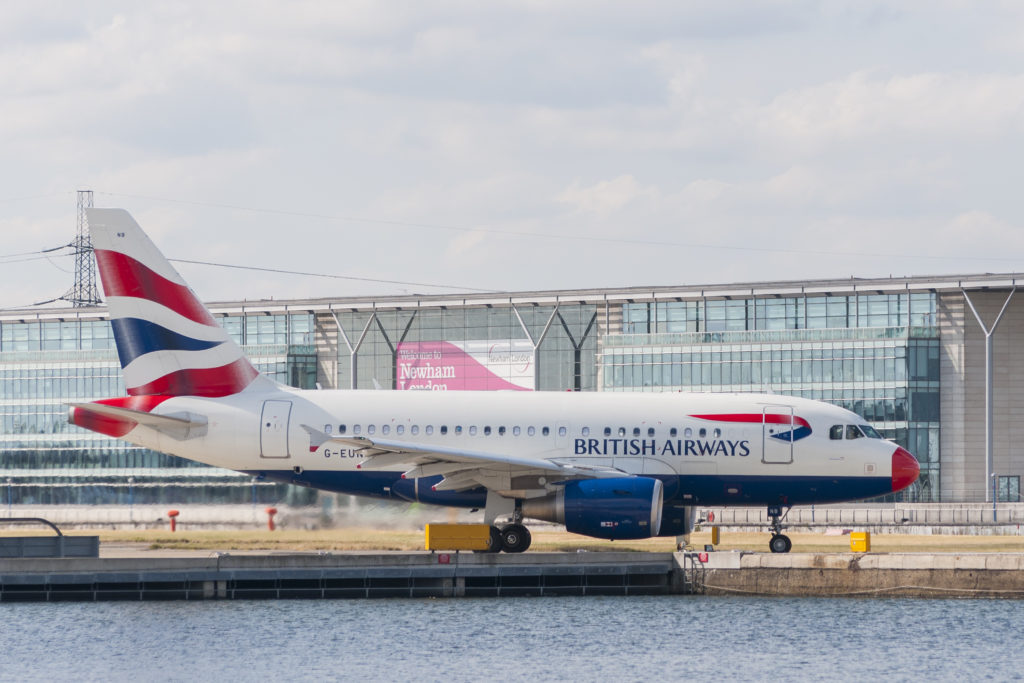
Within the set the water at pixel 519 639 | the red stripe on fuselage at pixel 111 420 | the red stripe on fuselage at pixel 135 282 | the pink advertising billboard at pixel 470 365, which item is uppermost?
the red stripe on fuselage at pixel 135 282

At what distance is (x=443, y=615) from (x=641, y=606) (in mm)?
4881

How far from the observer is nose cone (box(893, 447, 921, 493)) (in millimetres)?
42906

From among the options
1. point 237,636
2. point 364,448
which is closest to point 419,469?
point 364,448

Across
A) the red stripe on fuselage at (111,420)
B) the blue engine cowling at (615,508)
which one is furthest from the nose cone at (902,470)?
the red stripe on fuselage at (111,420)

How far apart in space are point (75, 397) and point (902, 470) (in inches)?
2656

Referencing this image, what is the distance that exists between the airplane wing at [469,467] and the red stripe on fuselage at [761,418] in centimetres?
298

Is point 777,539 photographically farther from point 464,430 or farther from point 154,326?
point 154,326

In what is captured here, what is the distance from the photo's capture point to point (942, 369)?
8438cm

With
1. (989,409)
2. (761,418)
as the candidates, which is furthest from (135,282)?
(989,409)

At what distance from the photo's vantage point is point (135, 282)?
4362 cm

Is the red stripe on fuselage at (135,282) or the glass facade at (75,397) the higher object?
the red stripe on fuselage at (135,282)

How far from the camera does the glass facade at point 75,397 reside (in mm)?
94250

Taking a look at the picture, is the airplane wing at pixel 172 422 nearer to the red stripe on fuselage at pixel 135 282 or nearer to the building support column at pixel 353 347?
the red stripe on fuselage at pixel 135 282

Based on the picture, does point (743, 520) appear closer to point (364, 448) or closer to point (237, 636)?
point (364, 448)
